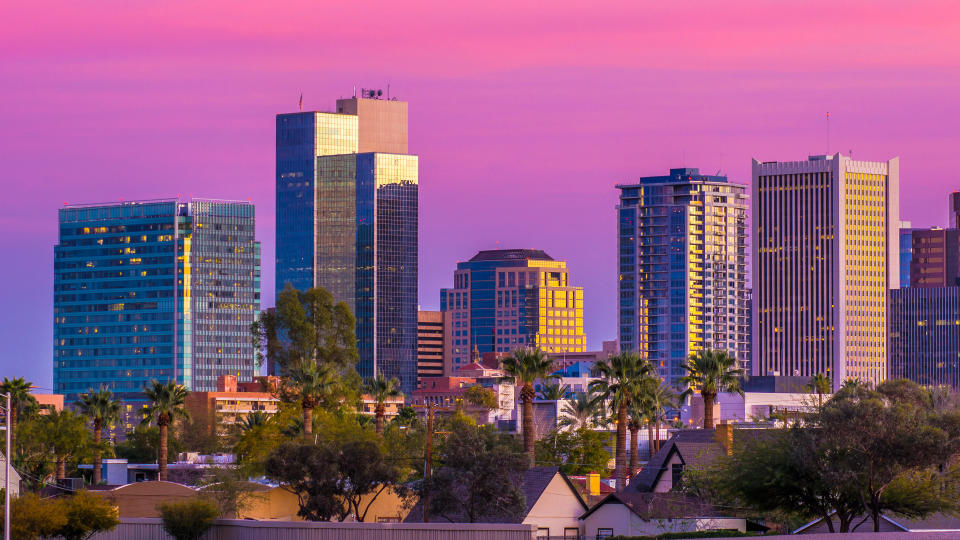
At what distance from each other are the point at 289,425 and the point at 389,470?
37734mm

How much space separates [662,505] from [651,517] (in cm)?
382

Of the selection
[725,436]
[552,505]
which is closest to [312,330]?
[725,436]

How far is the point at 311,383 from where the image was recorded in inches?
5492

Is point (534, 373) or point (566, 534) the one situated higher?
point (534, 373)

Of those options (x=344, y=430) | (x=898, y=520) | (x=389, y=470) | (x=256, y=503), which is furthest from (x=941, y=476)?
(x=344, y=430)

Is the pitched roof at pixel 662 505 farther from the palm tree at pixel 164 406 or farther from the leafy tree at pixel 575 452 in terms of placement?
the palm tree at pixel 164 406

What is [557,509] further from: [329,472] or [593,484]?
[593,484]

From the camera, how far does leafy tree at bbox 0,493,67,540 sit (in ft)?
288

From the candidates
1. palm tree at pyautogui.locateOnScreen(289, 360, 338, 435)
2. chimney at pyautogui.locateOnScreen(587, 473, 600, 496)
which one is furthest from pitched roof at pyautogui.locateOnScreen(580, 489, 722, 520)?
palm tree at pyautogui.locateOnScreen(289, 360, 338, 435)

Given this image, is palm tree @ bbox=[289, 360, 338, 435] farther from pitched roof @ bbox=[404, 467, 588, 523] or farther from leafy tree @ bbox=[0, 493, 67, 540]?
leafy tree @ bbox=[0, 493, 67, 540]

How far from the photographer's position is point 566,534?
327 ft

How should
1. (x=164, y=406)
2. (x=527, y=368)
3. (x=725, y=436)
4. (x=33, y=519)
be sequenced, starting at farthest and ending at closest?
(x=164, y=406), (x=527, y=368), (x=725, y=436), (x=33, y=519)

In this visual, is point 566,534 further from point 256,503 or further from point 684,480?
point 256,503

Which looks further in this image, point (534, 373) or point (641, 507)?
point (534, 373)
